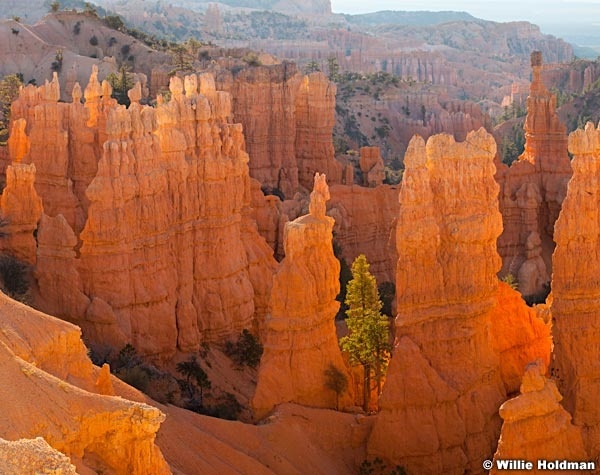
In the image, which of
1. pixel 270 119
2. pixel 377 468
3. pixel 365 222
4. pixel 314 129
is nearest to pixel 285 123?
pixel 270 119

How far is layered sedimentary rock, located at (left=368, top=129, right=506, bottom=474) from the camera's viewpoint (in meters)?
24.6

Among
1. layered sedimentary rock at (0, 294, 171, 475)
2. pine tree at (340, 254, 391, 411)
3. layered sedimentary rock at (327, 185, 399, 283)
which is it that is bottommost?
layered sedimentary rock at (327, 185, 399, 283)

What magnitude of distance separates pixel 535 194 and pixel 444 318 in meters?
24.5

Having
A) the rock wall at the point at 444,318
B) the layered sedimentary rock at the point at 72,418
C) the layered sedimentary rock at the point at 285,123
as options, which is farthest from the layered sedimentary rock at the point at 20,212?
the layered sedimentary rock at the point at 285,123

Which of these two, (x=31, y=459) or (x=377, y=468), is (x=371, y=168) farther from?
(x=31, y=459)

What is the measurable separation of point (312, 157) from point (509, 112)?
54.6 m

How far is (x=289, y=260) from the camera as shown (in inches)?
1022

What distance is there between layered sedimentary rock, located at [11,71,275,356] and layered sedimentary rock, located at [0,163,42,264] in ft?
4.76

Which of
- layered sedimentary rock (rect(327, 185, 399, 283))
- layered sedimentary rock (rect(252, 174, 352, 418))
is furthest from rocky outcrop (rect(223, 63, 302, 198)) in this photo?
layered sedimentary rock (rect(252, 174, 352, 418))

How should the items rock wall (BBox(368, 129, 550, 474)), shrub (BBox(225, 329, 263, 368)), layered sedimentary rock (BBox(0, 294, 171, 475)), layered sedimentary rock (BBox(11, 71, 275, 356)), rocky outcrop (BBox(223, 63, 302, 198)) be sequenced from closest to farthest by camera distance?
layered sedimentary rock (BBox(0, 294, 171, 475)) → rock wall (BBox(368, 129, 550, 474)) → layered sedimentary rock (BBox(11, 71, 275, 356)) → shrub (BBox(225, 329, 263, 368)) → rocky outcrop (BBox(223, 63, 302, 198))

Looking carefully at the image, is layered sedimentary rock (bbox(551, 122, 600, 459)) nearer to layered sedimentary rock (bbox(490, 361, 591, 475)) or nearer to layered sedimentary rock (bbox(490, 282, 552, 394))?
layered sedimentary rock (bbox(490, 282, 552, 394))

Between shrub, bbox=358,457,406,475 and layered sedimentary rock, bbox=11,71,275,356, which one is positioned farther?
layered sedimentary rock, bbox=11,71,275,356

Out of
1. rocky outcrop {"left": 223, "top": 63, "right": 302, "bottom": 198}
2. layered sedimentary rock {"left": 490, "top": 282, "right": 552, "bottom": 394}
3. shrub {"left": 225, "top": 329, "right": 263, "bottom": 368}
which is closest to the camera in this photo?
layered sedimentary rock {"left": 490, "top": 282, "right": 552, "bottom": 394}

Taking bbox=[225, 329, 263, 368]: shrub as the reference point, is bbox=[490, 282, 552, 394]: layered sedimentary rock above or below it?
above
